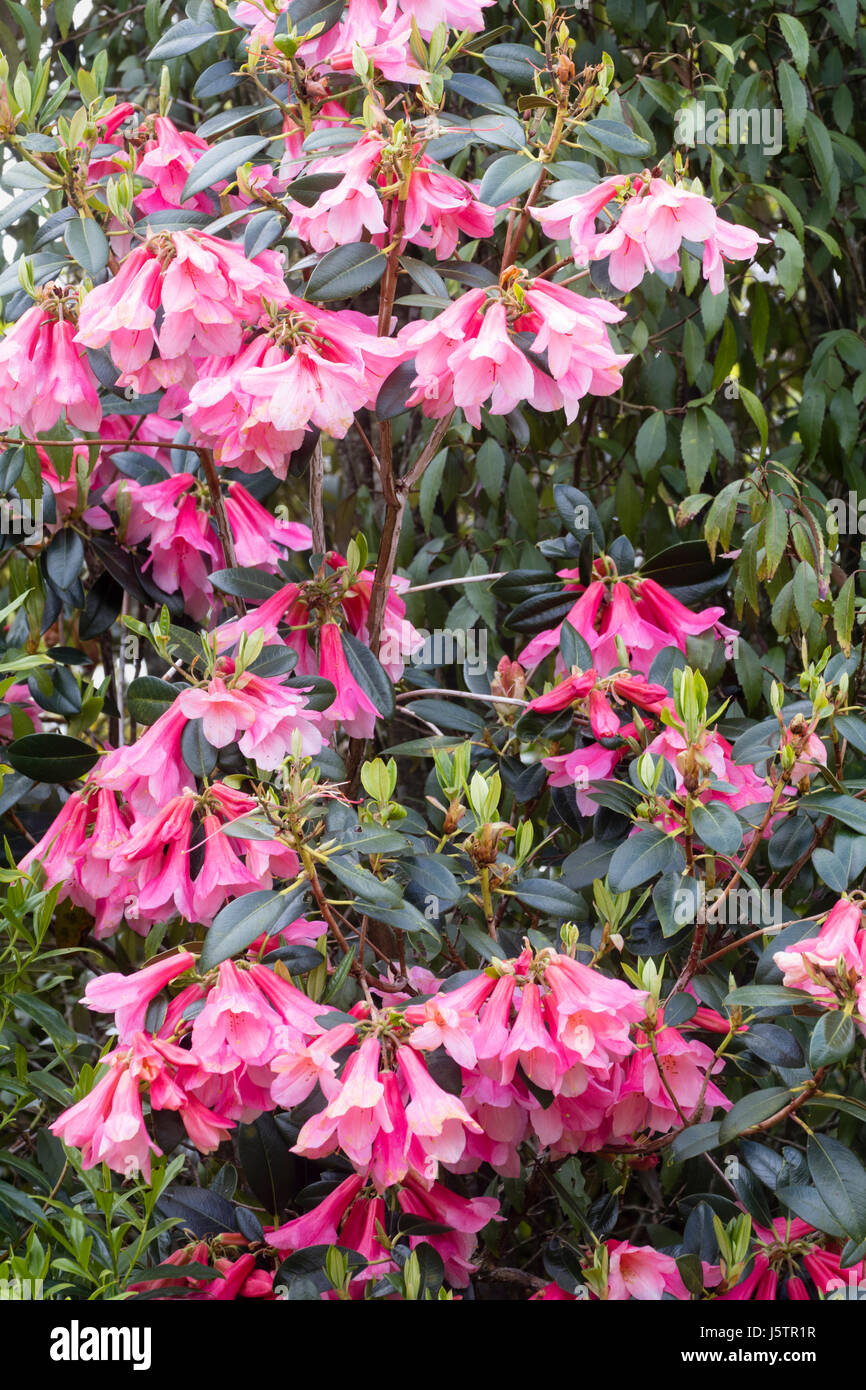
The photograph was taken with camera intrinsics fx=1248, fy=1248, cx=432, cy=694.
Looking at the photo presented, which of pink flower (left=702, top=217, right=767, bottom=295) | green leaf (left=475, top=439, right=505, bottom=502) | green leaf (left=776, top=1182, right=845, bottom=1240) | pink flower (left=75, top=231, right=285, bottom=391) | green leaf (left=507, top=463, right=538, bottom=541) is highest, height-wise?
pink flower (left=702, top=217, right=767, bottom=295)

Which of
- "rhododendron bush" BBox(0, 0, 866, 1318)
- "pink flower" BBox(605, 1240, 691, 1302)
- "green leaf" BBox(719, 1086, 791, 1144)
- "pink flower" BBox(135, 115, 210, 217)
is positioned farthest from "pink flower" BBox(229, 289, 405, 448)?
"pink flower" BBox(605, 1240, 691, 1302)

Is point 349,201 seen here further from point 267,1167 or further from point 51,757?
point 267,1167

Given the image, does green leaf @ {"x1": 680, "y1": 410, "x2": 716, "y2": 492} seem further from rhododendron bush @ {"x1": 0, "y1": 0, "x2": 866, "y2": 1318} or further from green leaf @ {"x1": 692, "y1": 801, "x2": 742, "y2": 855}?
green leaf @ {"x1": 692, "y1": 801, "x2": 742, "y2": 855}

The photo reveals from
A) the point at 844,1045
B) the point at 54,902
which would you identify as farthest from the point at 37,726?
the point at 844,1045

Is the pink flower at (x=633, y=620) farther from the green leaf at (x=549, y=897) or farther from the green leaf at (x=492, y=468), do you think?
the green leaf at (x=492, y=468)

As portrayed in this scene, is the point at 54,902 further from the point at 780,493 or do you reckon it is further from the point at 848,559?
the point at 848,559

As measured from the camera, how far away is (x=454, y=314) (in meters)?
1.06

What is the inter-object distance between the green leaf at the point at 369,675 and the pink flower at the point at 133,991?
12.2 inches

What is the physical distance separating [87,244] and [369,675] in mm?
491

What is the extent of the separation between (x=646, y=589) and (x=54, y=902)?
70 cm

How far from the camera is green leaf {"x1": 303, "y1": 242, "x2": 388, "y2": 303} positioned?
1.11 metres

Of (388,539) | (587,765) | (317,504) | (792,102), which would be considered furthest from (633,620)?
(792,102)

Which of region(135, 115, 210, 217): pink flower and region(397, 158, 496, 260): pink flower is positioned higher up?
region(135, 115, 210, 217): pink flower

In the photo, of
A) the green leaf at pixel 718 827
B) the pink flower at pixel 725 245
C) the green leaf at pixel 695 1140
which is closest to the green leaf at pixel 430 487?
the pink flower at pixel 725 245
